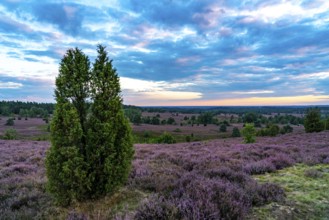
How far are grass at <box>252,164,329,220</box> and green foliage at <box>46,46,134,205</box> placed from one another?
10.7ft

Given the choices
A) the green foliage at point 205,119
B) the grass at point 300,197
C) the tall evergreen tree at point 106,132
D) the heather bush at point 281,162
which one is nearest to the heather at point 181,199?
the grass at point 300,197

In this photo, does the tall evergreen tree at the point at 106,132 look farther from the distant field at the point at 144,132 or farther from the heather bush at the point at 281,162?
the distant field at the point at 144,132

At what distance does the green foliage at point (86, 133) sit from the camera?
16.0 ft

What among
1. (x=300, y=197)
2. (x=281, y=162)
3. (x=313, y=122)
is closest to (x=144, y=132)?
(x=313, y=122)

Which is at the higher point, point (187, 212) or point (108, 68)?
point (108, 68)

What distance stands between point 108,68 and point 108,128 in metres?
1.44

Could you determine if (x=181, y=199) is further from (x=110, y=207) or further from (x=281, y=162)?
(x=281, y=162)

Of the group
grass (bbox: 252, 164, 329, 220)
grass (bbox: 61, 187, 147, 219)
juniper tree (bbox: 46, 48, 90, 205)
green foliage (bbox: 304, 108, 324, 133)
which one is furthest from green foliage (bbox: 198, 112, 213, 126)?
juniper tree (bbox: 46, 48, 90, 205)

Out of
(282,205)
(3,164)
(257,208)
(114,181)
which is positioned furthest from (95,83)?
(3,164)

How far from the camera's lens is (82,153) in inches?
201

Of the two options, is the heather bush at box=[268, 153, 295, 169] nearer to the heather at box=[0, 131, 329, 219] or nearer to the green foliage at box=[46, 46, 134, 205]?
the heather at box=[0, 131, 329, 219]

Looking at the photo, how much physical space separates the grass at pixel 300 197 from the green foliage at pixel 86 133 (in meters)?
3.27

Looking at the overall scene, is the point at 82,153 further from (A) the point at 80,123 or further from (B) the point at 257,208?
(B) the point at 257,208

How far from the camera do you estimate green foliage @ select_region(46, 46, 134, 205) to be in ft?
16.0
